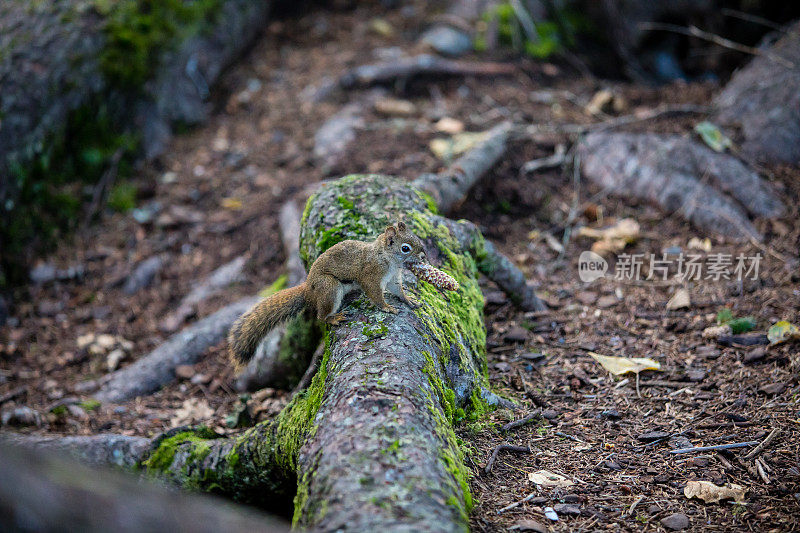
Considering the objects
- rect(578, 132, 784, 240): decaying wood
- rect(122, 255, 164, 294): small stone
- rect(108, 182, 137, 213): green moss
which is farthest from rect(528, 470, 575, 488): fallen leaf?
rect(108, 182, 137, 213): green moss

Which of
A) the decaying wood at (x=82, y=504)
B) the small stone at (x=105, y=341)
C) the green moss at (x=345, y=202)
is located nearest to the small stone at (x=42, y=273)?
the small stone at (x=105, y=341)

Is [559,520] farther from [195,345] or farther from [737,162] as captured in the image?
[737,162]

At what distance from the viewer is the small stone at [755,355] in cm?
333

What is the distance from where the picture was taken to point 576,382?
10.9 ft

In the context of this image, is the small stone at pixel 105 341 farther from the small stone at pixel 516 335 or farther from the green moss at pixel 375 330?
the small stone at pixel 516 335

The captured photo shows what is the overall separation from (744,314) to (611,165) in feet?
7.16

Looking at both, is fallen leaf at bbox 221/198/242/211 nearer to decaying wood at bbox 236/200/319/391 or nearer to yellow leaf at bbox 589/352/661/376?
decaying wood at bbox 236/200/319/391

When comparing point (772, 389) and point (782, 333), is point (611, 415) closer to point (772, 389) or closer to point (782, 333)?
point (772, 389)

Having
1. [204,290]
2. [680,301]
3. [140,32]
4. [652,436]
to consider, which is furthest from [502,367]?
[140,32]

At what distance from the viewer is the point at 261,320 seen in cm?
313

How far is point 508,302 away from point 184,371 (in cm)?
240

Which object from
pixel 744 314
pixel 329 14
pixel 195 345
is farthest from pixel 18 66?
pixel 744 314

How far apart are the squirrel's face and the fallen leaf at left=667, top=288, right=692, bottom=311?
1.97 meters

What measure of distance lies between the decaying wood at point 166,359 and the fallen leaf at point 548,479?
281 cm
